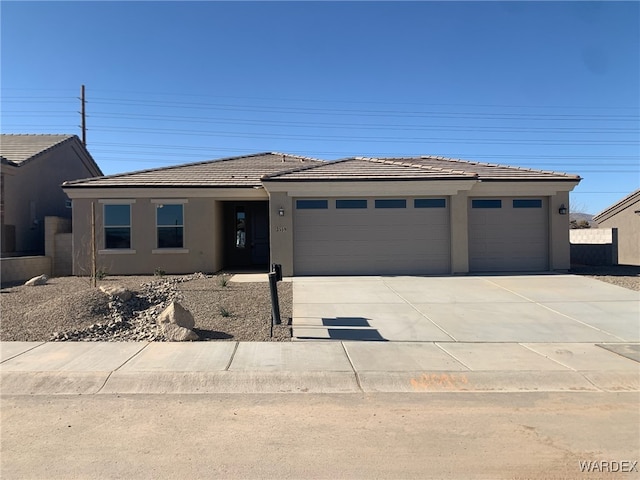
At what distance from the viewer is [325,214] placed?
15719 millimetres

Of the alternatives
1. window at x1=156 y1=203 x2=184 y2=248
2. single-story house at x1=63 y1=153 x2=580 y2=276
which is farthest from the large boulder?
window at x1=156 y1=203 x2=184 y2=248

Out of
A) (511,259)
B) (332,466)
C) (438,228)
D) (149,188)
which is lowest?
(332,466)

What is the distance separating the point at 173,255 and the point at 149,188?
2484mm

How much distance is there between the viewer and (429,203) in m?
15.9

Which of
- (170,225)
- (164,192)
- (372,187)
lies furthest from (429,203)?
(164,192)

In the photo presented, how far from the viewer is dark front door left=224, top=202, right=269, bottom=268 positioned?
19859mm

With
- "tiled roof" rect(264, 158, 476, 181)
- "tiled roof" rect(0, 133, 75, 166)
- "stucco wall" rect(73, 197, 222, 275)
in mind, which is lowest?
"stucco wall" rect(73, 197, 222, 275)

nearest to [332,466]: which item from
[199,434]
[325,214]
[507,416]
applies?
[199,434]

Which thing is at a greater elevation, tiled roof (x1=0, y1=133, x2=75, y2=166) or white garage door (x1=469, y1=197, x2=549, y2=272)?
tiled roof (x1=0, y1=133, x2=75, y2=166)

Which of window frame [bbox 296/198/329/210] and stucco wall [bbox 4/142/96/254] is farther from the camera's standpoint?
stucco wall [bbox 4/142/96/254]

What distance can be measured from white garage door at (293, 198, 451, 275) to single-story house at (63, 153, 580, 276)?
1.3 inches

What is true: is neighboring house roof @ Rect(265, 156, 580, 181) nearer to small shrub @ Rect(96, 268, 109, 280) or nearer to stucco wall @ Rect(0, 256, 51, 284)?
small shrub @ Rect(96, 268, 109, 280)

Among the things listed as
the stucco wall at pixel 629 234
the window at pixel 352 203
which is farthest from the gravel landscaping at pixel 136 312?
the stucco wall at pixel 629 234

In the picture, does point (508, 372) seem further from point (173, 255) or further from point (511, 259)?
point (173, 255)
